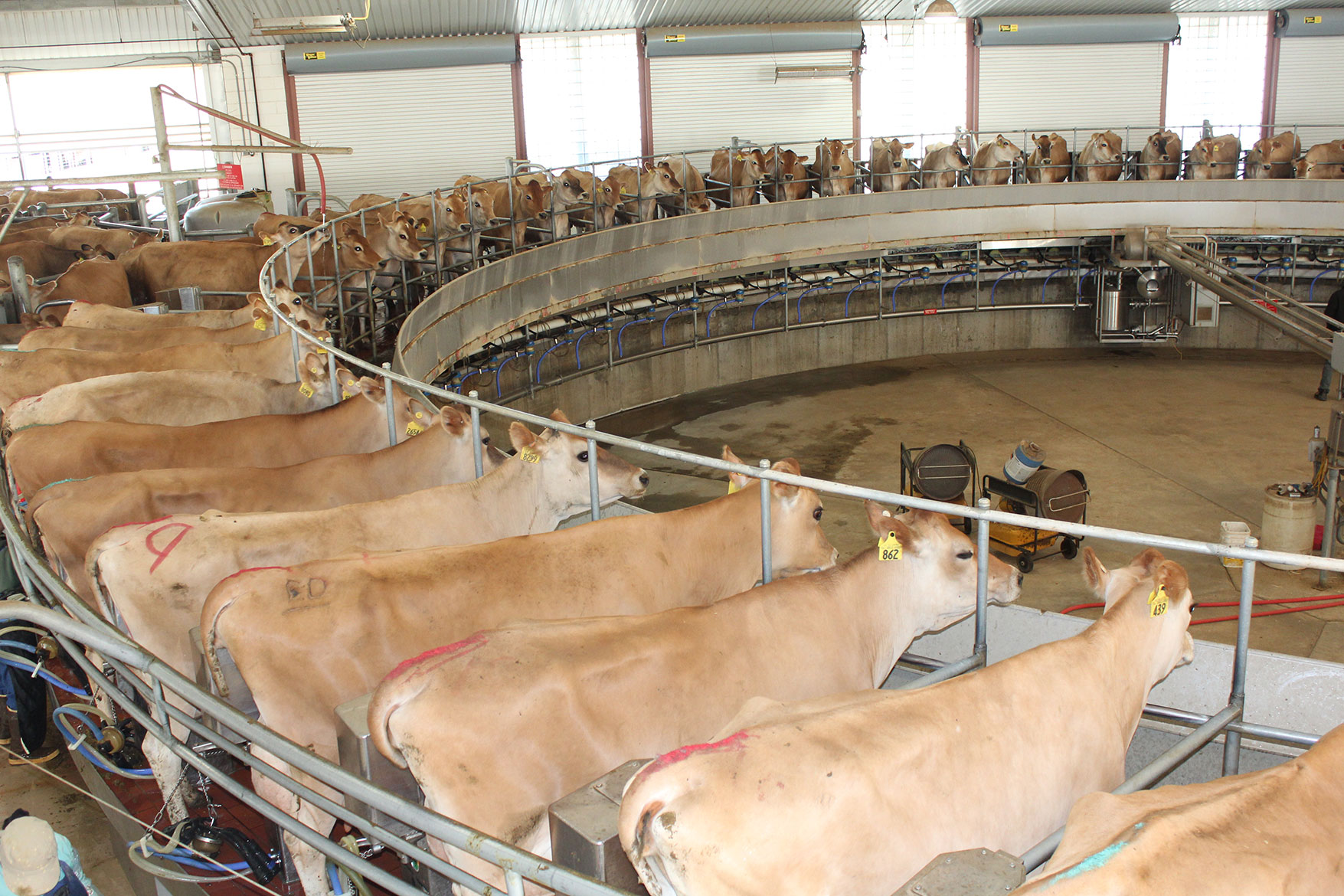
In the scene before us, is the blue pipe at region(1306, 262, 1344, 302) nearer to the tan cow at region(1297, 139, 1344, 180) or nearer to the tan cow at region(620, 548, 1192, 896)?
the tan cow at region(1297, 139, 1344, 180)

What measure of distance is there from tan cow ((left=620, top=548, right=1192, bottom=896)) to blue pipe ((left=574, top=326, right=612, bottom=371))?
35.3 ft

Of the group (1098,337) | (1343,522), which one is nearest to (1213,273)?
(1098,337)

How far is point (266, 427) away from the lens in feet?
20.4

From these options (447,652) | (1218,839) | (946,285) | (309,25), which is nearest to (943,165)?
(946,285)

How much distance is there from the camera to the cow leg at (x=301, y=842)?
12.4ft

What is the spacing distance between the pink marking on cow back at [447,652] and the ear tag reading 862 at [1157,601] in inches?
79.2

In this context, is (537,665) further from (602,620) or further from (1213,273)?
(1213,273)

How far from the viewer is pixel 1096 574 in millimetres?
3730

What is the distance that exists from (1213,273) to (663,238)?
7.02m

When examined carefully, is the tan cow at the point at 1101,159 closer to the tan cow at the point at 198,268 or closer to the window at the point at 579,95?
the window at the point at 579,95

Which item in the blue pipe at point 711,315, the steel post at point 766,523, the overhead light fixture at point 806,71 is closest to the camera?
the steel post at point 766,523

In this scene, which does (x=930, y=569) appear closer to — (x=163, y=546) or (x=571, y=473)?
(x=571, y=473)

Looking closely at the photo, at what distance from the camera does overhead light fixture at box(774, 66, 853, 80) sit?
21.3 metres

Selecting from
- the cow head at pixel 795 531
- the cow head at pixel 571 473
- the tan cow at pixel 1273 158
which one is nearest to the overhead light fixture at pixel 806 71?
the tan cow at pixel 1273 158
